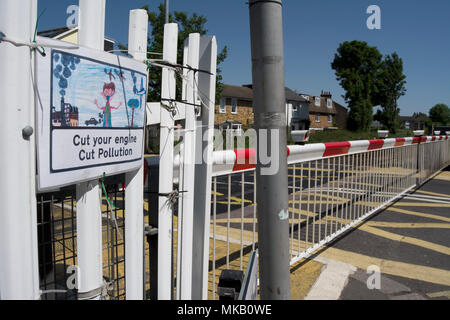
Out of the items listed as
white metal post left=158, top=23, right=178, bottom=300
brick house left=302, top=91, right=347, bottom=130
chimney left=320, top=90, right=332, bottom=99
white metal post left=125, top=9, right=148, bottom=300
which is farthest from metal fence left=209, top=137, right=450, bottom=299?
chimney left=320, top=90, right=332, bottom=99

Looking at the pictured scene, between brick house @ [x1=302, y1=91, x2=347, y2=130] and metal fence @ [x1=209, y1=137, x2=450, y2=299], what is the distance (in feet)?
179

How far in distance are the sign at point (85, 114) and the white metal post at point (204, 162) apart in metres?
0.55

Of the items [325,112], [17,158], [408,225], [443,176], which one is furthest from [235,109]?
[17,158]

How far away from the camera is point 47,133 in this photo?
1.12 m

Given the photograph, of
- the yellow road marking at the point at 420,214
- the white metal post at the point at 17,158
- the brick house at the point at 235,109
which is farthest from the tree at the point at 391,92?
the white metal post at the point at 17,158

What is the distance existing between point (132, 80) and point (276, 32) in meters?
0.86

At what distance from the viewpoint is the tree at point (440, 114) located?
402 ft

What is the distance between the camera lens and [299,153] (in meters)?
3.35

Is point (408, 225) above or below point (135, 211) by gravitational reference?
below

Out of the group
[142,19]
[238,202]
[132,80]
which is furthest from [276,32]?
[238,202]

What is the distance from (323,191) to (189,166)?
11.4ft

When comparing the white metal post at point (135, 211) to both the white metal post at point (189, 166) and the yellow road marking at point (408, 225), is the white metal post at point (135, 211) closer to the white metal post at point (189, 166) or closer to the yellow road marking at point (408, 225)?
the white metal post at point (189, 166)

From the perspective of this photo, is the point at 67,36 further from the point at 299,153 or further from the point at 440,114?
the point at 440,114

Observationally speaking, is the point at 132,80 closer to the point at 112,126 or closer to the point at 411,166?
the point at 112,126
